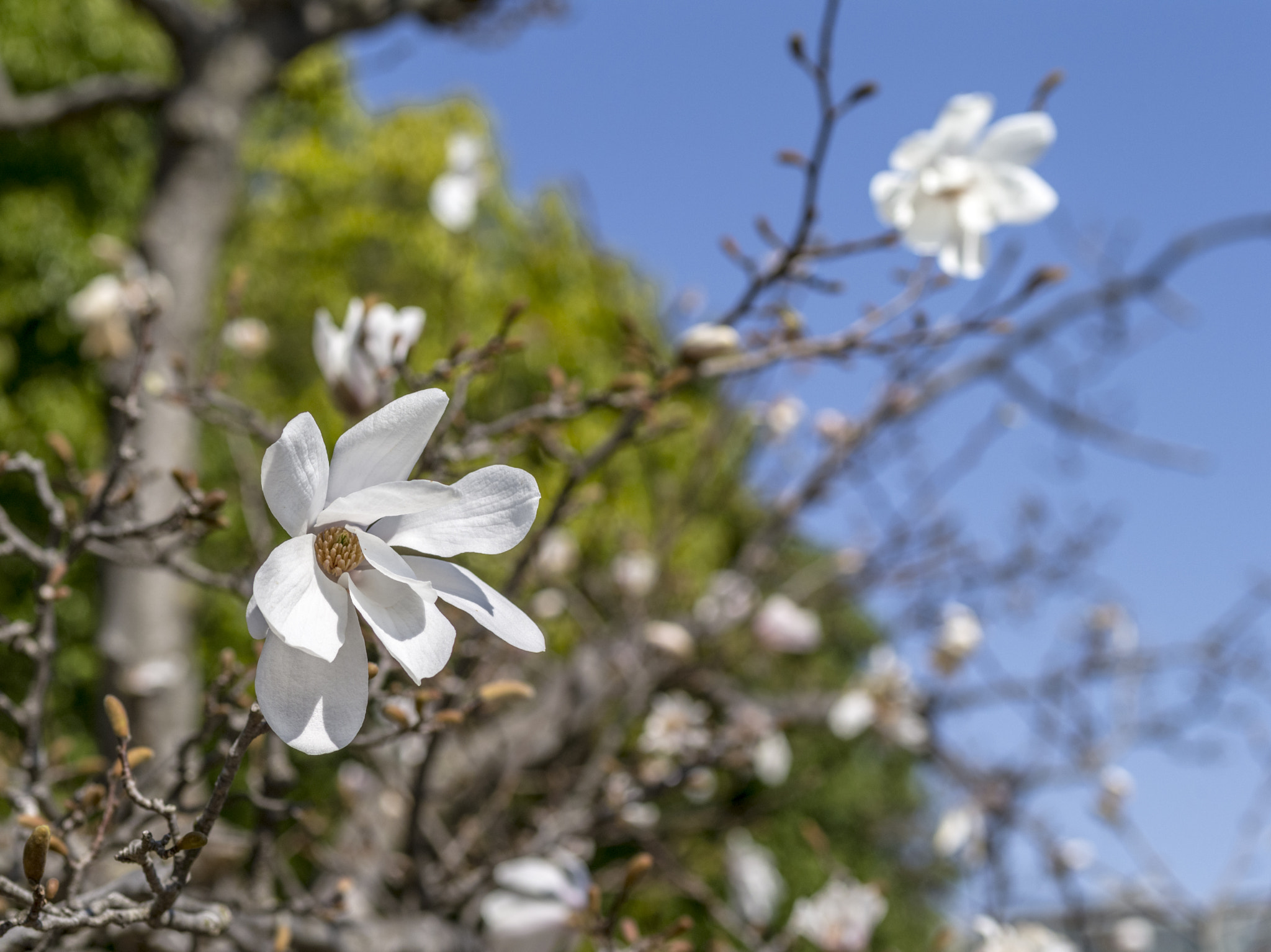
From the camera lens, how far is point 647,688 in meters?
2.00

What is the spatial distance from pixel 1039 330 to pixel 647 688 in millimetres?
1028

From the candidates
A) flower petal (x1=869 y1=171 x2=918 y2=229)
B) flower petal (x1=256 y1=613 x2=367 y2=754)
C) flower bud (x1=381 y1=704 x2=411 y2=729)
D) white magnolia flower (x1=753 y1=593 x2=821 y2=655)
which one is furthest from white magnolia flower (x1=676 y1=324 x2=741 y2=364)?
white magnolia flower (x1=753 y1=593 x2=821 y2=655)

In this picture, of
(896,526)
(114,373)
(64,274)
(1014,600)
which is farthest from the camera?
(64,274)

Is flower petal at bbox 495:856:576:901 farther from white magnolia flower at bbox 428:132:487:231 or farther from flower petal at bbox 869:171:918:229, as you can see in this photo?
white magnolia flower at bbox 428:132:487:231

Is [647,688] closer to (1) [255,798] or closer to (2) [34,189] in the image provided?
(1) [255,798]

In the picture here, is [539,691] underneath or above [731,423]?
underneath

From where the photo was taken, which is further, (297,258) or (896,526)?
(297,258)

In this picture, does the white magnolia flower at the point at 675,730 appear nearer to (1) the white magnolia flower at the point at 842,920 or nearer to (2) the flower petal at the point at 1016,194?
(1) the white magnolia flower at the point at 842,920

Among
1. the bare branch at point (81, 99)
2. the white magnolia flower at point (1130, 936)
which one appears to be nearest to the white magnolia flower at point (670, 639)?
the white magnolia flower at point (1130, 936)

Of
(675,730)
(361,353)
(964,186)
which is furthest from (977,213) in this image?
(675,730)

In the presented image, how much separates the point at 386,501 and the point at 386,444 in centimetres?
3

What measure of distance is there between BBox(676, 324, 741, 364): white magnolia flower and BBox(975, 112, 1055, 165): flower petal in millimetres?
295

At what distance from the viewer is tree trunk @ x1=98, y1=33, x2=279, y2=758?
225cm

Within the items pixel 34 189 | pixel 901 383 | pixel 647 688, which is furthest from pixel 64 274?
pixel 901 383
